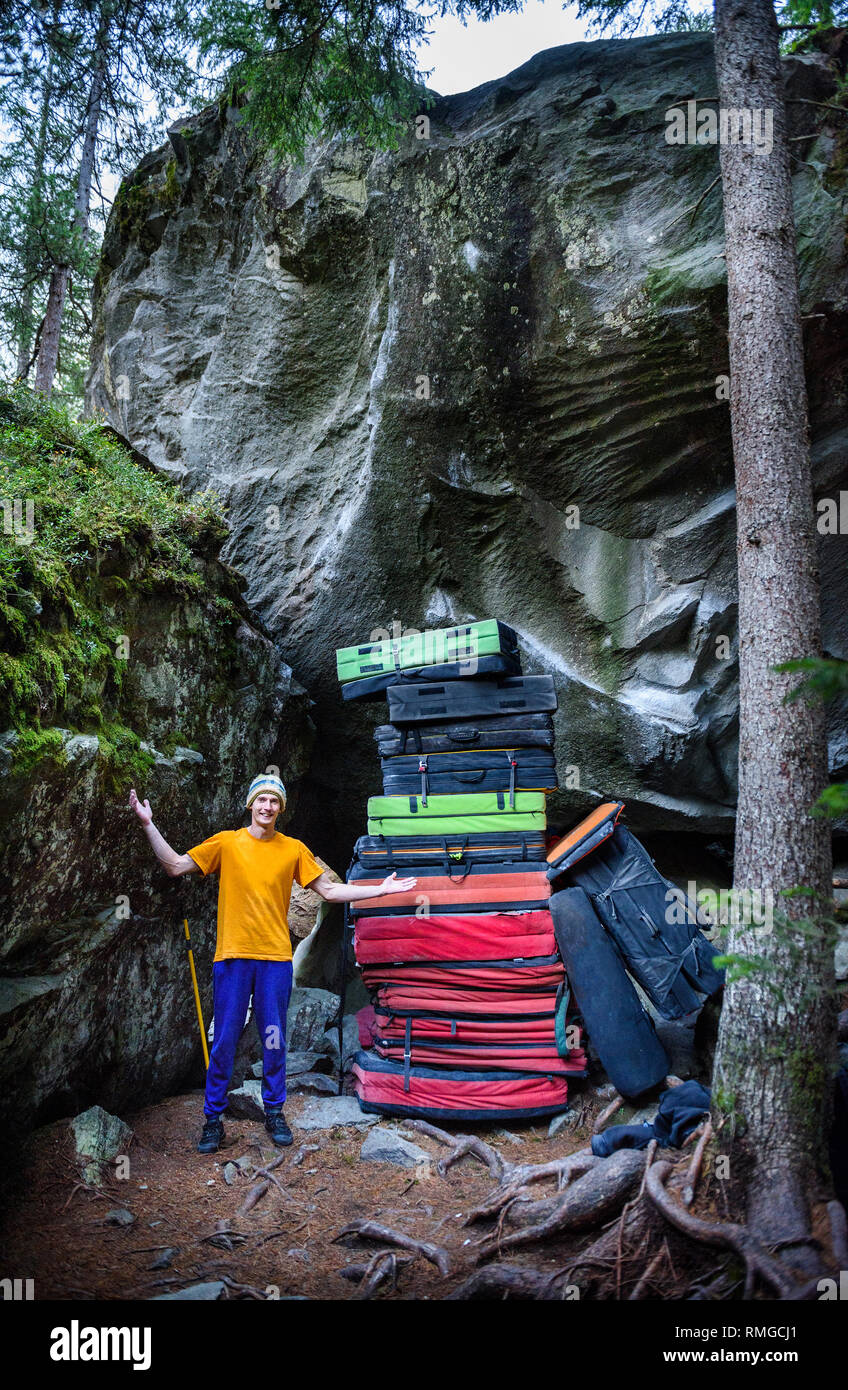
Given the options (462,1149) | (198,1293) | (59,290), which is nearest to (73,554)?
(198,1293)

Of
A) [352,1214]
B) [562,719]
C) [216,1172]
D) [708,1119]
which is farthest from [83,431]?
[708,1119]

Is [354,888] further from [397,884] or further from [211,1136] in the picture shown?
[211,1136]

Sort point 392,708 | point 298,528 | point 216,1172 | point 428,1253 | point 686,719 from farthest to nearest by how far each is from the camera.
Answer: point 298,528 → point 686,719 → point 392,708 → point 216,1172 → point 428,1253

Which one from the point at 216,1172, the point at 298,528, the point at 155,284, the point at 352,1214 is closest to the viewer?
the point at 352,1214

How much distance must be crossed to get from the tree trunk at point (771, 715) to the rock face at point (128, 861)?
13.7 feet

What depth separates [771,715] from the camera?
4.60 meters

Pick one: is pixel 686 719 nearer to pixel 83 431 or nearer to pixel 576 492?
pixel 576 492

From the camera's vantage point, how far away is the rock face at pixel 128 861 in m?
5.16

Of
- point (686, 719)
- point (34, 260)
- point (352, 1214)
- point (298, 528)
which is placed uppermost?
point (34, 260)

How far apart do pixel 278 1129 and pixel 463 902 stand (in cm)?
210

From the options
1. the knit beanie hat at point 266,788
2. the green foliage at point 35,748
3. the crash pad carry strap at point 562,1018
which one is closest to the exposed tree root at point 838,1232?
the crash pad carry strap at point 562,1018

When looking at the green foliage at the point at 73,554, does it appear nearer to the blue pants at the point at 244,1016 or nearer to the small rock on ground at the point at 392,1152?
the blue pants at the point at 244,1016

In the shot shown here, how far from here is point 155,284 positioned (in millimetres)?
10914

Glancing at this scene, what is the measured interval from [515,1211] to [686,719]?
5.30 meters
